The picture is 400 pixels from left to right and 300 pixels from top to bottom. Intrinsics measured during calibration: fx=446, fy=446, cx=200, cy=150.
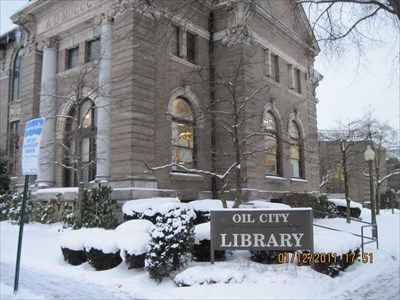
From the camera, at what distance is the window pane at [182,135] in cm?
2044

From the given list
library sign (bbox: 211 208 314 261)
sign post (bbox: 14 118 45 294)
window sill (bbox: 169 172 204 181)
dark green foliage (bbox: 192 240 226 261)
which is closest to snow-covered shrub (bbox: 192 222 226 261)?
dark green foliage (bbox: 192 240 226 261)

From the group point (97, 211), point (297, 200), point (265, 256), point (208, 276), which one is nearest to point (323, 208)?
point (297, 200)

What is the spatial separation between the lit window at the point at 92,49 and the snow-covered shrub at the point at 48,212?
22.6 feet

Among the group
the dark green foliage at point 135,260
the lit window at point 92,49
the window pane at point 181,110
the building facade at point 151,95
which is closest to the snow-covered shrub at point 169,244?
the dark green foliage at point 135,260

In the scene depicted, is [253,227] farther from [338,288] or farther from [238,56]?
[238,56]

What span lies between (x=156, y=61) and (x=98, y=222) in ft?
24.1

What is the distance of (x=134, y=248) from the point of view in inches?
385

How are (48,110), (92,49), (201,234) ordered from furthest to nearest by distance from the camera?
(48,110) < (92,49) < (201,234)

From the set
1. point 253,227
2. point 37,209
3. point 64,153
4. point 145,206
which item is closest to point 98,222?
point 145,206

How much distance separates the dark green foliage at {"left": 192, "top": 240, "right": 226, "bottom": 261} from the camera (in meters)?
10.7

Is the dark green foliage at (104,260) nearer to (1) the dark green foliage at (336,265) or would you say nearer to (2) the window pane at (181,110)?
(1) the dark green foliage at (336,265)

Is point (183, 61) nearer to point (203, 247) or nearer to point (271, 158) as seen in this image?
point (271, 158)

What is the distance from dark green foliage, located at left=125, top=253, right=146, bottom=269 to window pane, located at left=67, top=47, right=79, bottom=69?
14.6 m

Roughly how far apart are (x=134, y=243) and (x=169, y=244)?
851 millimetres
